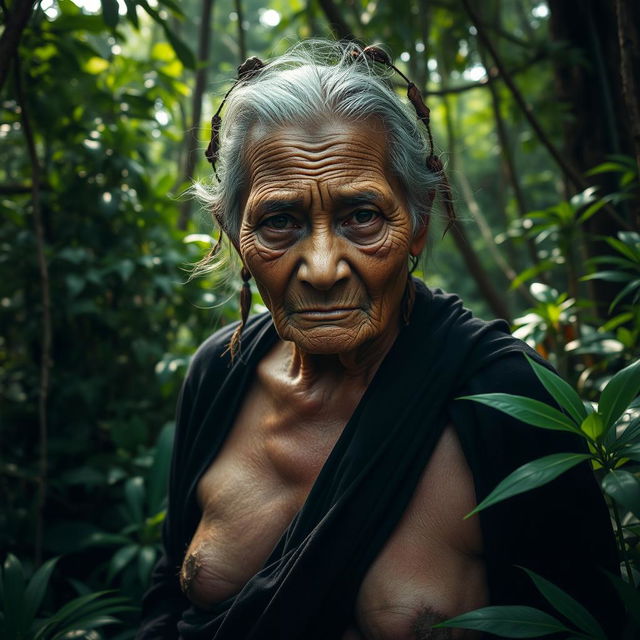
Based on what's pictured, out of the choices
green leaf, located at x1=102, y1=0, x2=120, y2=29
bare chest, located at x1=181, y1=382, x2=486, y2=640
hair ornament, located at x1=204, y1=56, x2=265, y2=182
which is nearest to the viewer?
bare chest, located at x1=181, y1=382, x2=486, y2=640

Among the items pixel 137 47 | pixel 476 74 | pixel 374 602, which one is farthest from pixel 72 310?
pixel 137 47

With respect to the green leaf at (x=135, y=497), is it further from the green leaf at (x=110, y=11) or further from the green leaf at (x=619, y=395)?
the green leaf at (x=619, y=395)

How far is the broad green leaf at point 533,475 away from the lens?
1191 millimetres

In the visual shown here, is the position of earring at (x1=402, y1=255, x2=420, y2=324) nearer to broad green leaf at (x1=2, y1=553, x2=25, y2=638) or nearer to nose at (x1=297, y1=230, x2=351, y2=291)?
nose at (x1=297, y1=230, x2=351, y2=291)

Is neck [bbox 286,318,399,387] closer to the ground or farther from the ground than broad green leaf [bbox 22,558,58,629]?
farther from the ground

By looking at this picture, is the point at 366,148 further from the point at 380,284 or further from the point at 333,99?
the point at 380,284

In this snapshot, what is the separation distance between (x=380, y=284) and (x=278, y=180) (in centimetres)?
36

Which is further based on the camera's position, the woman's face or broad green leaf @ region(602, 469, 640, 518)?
the woman's face

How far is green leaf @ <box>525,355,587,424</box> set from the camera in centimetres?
135

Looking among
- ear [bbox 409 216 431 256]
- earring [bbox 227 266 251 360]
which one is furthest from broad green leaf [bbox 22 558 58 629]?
ear [bbox 409 216 431 256]

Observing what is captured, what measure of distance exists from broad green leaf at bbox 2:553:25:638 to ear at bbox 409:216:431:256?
1.46 meters

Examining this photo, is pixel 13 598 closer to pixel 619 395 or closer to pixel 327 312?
pixel 327 312

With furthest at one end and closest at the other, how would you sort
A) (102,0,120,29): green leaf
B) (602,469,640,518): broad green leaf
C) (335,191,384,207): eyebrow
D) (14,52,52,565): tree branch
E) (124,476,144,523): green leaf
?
(124,476,144,523): green leaf
(14,52,52,565): tree branch
(102,0,120,29): green leaf
(335,191,384,207): eyebrow
(602,469,640,518): broad green leaf

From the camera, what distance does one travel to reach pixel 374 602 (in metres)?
1.50
